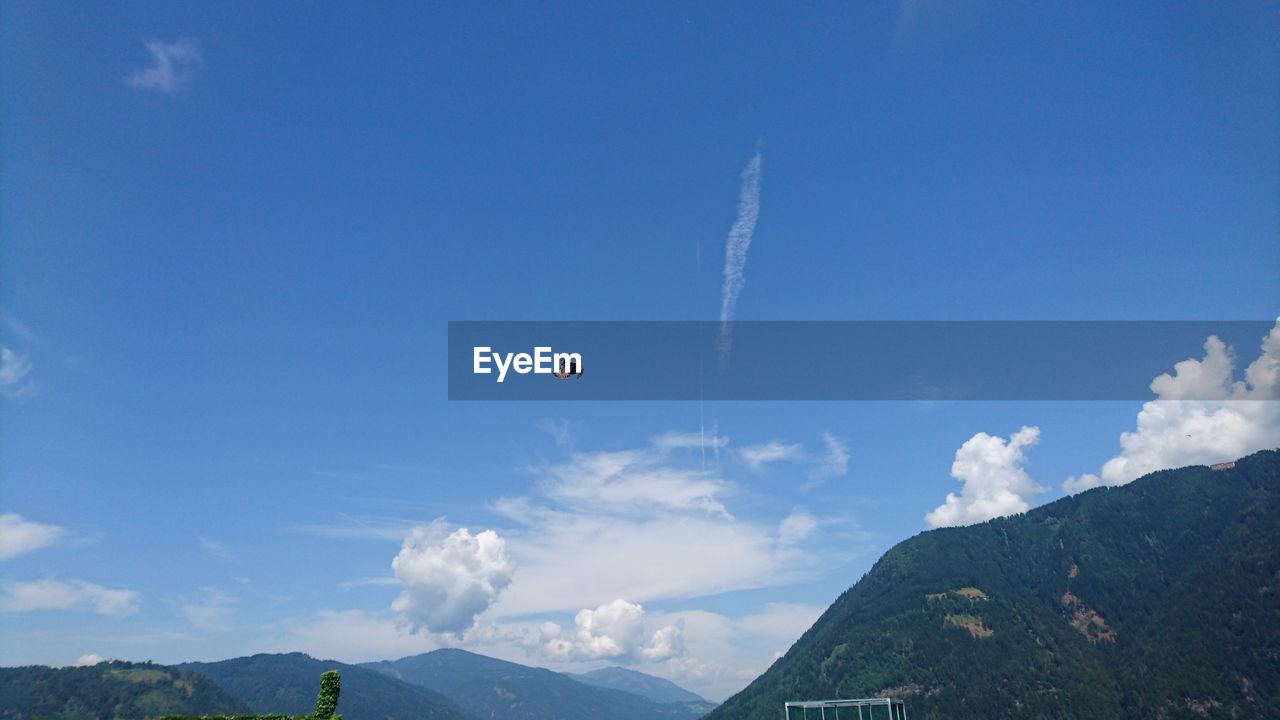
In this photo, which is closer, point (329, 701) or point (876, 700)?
point (329, 701)

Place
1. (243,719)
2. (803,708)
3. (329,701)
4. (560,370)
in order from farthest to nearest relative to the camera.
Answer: (803,708) → (329,701) → (243,719) → (560,370)

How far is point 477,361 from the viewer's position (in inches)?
2282

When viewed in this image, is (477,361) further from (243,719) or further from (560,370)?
(243,719)

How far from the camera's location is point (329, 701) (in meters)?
75.5

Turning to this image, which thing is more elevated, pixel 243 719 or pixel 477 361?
pixel 477 361

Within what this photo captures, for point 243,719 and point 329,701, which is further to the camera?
point 329,701

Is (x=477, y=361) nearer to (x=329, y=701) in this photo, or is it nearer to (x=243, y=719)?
(x=243, y=719)

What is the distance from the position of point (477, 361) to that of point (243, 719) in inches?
1581

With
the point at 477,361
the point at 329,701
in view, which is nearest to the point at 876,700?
the point at 329,701

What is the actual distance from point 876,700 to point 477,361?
262 feet

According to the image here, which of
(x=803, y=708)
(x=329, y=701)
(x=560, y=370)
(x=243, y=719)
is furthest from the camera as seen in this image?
(x=803, y=708)

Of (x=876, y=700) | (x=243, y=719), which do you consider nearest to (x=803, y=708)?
(x=876, y=700)

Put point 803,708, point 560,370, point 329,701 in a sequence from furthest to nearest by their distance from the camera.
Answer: point 803,708 < point 329,701 < point 560,370

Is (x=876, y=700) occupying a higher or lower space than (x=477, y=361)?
lower
